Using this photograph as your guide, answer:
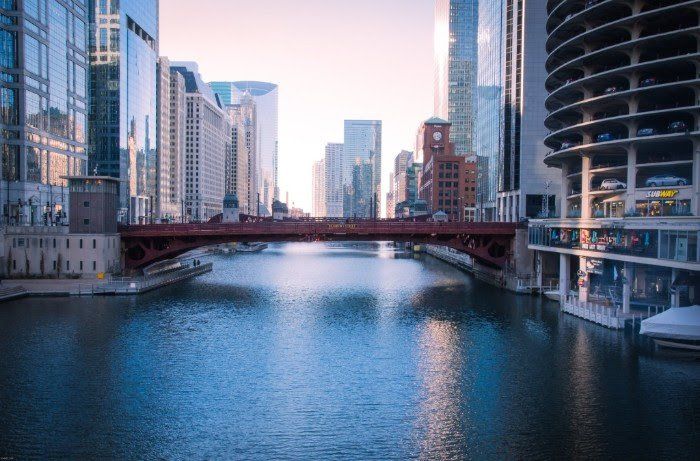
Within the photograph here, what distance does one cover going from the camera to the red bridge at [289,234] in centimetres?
8319

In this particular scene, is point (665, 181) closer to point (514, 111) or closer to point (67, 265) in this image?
point (514, 111)

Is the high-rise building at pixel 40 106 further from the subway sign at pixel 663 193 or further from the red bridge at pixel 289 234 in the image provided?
the subway sign at pixel 663 193

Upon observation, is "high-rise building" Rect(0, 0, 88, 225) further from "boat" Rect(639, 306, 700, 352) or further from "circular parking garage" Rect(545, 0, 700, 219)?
"boat" Rect(639, 306, 700, 352)

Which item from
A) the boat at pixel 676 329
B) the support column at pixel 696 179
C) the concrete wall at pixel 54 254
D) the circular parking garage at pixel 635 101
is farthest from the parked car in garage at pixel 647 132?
the concrete wall at pixel 54 254

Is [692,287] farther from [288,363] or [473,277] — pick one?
[473,277]

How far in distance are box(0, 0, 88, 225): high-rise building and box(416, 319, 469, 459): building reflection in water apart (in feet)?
229

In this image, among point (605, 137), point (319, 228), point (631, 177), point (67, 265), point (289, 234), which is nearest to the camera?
point (631, 177)

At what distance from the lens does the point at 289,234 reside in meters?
84.7

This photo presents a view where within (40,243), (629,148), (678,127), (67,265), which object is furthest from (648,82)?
(40,243)

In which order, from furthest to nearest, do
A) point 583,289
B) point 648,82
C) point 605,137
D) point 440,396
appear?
point 605,137 → point 583,289 → point 648,82 → point 440,396

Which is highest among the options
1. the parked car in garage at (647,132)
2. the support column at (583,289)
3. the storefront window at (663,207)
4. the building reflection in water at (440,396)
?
the parked car in garage at (647,132)

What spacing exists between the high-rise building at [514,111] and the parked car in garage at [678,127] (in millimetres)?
41434

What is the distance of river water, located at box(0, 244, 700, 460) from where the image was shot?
1131 inches

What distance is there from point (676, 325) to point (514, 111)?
93.7 m
